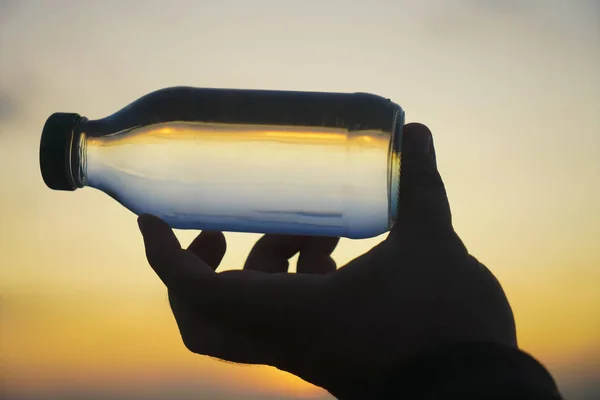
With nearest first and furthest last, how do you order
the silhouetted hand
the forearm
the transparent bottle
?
1. the forearm
2. the silhouetted hand
3. the transparent bottle

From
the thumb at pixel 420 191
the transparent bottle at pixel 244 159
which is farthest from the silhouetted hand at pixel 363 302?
the transparent bottle at pixel 244 159

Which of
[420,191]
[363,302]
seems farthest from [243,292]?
[420,191]

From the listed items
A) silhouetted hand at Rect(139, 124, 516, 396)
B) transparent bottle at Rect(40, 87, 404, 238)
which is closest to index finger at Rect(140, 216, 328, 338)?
silhouetted hand at Rect(139, 124, 516, 396)

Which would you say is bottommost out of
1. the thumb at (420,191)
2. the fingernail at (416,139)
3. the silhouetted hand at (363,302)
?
the silhouetted hand at (363,302)

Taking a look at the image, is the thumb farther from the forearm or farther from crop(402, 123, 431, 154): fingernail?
the forearm

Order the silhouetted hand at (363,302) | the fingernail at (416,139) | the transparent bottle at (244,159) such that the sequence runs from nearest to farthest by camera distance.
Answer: the silhouetted hand at (363,302) → the fingernail at (416,139) → the transparent bottle at (244,159)

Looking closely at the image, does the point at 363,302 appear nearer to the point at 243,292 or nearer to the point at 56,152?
the point at 243,292

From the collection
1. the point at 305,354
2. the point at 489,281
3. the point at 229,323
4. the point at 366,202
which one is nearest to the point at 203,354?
the point at 229,323

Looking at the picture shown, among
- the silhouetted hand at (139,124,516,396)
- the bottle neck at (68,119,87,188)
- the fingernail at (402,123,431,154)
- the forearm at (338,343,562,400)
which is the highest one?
the bottle neck at (68,119,87,188)

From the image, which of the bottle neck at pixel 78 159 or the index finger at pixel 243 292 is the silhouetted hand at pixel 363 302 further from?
the bottle neck at pixel 78 159
